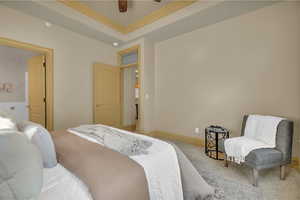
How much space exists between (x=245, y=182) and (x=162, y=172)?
52.9 inches

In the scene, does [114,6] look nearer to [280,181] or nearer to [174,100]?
[174,100]

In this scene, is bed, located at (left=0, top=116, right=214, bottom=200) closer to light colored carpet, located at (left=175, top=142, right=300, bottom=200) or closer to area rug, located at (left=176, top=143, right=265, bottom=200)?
area rug, located at (left=176, top=143, right=265, bottom=200)

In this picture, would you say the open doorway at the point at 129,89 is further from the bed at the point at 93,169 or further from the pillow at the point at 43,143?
the pillow at the point at 43,143

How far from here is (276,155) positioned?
1.68 m

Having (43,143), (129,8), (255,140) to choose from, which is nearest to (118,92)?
(129,8)

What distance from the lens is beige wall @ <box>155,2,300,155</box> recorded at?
87.3 inches

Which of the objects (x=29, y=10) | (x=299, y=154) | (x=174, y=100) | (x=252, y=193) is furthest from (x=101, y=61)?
(x=299, y=154)

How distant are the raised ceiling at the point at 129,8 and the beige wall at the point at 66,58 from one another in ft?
2.62

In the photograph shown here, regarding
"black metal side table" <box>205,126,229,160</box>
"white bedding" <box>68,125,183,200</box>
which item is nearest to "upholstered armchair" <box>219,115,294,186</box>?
"black metal side table" <box>205,126,229,160</box>

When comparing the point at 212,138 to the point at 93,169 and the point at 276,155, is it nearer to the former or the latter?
the point at 276,155

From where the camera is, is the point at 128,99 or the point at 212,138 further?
the point at 128,99

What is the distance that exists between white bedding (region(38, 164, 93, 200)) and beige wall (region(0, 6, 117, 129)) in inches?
97.2

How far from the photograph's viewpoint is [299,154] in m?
2.12

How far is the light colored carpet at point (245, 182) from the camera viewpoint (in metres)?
1.53
